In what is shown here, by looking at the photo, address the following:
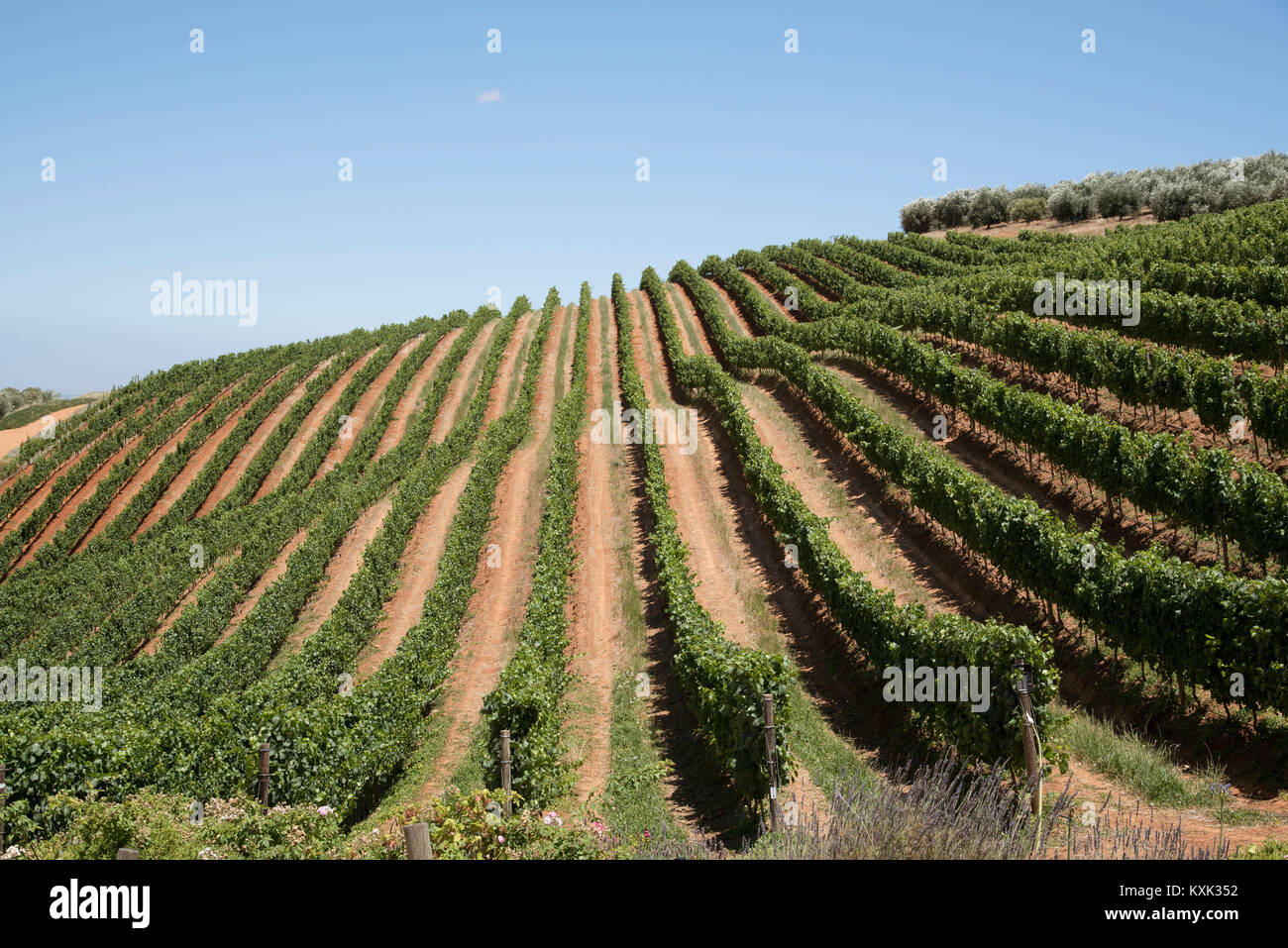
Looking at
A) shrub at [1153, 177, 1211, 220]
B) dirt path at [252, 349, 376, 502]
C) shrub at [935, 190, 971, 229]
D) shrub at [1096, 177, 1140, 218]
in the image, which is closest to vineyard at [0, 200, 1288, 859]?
dirt path at [252, 349, 376, 502]

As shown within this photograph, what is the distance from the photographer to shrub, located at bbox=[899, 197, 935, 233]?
100812 millimetres

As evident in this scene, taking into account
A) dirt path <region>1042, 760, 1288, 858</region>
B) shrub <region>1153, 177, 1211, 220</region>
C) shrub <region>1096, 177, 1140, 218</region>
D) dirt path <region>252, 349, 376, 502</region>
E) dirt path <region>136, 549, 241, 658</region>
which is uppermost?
shrub <region>1096, 177, 1140, 218</region>

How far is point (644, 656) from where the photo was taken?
26.4 meters

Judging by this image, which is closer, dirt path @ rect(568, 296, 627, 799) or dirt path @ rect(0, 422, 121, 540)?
dirt path @ rect(568, 296, 627, 799)

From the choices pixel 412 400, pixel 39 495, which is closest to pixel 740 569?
pixel 412 400

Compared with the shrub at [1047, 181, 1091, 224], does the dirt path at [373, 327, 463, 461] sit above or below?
below

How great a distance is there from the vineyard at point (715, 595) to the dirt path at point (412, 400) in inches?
17.0

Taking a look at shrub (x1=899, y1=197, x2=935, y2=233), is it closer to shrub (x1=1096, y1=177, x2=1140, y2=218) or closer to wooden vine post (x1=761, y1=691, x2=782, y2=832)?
shrub (x1=1096, y1=177, x2=1140, y2=218)

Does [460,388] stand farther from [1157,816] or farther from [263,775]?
[1157,816]

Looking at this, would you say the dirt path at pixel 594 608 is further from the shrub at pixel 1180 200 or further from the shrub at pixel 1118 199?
the shrub at pixel 1118 199

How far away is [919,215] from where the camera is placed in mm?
101750

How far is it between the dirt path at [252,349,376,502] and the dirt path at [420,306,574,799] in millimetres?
15793
